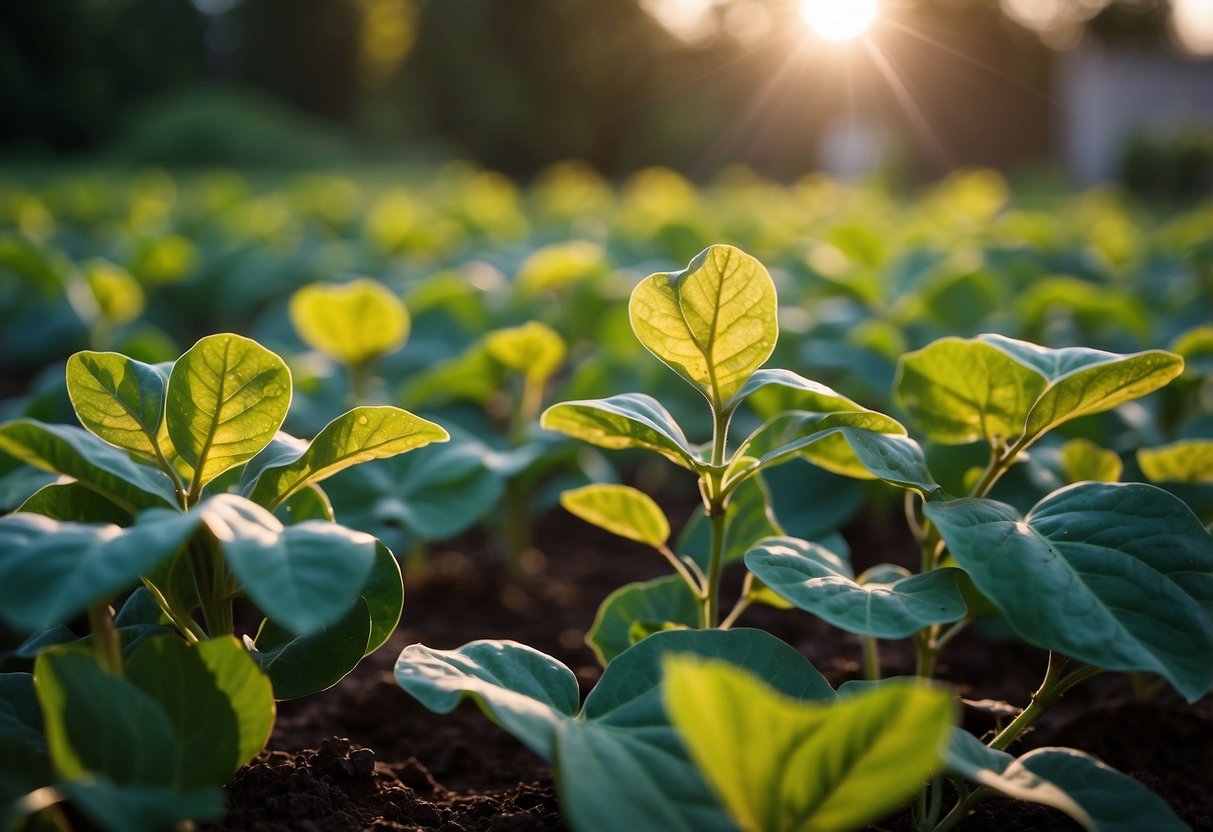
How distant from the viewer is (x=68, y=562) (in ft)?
2.26

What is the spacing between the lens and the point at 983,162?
3359 cm

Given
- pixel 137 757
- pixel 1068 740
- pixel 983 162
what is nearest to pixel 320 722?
pixel 137 757

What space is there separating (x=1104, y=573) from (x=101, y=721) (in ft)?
2.78

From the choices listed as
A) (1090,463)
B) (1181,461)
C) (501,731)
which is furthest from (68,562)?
(1181,461)

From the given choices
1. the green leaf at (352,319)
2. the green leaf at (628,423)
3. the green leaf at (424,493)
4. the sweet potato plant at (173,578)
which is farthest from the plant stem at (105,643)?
the green leaf at (352,319)

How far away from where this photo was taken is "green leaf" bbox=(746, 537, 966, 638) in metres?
0.84

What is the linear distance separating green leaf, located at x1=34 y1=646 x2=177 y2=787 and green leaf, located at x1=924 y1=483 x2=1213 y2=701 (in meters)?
0.66

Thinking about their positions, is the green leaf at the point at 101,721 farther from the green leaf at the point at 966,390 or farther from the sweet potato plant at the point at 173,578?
the green leaf at the point at 966,390

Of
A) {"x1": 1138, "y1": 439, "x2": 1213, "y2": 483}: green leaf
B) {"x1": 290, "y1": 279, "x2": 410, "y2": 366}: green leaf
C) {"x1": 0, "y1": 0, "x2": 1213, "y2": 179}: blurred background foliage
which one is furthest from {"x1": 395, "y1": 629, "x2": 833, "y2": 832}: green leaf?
{"x1": 0, "y1": 0, "x2": 1213, "y2": 179}: blurred background foliage

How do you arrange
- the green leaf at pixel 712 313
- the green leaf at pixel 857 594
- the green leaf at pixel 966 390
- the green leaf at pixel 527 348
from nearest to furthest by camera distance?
the green leaf at pixel 857 594, the green leaf at pixel 712 313, the green leaf at pixel 966 390, the green leaf at pixel 527 348

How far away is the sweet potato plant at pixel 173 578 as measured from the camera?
686 mm

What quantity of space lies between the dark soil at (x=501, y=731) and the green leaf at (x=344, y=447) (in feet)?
1.00

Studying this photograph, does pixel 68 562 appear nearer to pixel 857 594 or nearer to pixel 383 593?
pixel 383 593

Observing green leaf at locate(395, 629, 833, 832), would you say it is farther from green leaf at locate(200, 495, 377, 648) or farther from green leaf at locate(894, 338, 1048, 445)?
green leaf at locate(894, 338, 1048, 445)
